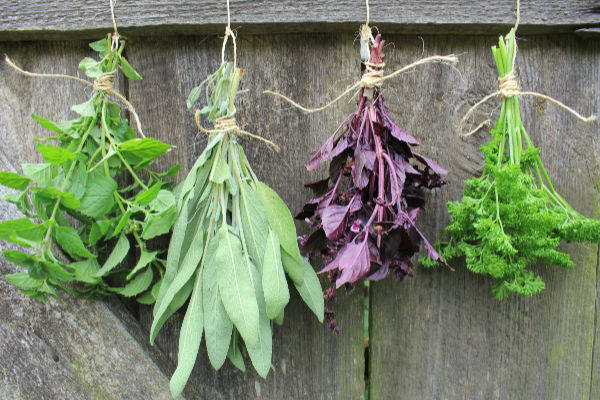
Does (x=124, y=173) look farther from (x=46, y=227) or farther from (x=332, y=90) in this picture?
(x=332, y=90)

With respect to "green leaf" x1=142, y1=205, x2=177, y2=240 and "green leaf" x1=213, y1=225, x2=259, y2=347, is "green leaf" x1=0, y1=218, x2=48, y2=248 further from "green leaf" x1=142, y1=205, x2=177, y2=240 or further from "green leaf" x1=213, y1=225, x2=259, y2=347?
"green leaf" x1=213, y1=225, x2=259, y2=347

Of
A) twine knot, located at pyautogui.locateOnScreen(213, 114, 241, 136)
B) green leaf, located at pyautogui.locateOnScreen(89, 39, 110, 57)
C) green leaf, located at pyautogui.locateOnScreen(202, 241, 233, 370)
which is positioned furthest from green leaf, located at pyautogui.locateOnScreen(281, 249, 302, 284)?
green leaf, located at pyautogui.locateOnScreen(89, 39, 110, 57)

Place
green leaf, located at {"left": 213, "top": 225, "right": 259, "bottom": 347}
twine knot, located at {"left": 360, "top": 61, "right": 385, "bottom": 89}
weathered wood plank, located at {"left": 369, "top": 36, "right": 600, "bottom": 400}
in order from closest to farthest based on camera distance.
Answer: green leaf, located at {"left": 213, "top": 225, "right": 259, "bottom": 347}
twine knot, located at {"left": 360, "top": 61, "right": 385, "bottom": 89}
weathered wood plank, located at {"left": 369, "top": 36, "right": 600, "bottom": 400}

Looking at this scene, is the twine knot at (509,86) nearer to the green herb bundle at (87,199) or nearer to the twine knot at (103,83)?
the green herb bundle at (87,199)

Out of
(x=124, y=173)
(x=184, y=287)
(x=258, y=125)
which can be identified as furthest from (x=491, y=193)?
(x=124, y=173)

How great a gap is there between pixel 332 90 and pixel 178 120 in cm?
38

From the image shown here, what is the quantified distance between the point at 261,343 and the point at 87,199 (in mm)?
450

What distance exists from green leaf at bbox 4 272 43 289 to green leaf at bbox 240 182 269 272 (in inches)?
16.7

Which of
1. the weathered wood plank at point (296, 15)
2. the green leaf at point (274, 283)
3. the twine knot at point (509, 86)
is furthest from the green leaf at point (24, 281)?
the twine knot at point (509, 86)

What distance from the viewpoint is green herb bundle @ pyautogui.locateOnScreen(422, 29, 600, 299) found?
0.87 meters

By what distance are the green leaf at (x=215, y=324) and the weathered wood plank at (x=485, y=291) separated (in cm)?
41

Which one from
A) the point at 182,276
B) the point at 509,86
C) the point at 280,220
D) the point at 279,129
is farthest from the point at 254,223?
the point at 509,86

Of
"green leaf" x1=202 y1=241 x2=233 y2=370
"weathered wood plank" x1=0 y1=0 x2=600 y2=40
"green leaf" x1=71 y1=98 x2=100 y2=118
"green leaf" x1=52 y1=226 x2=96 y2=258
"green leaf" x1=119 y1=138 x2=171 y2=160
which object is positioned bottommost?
"green leaf" x1=202 y1=241 x2=233 y2=370

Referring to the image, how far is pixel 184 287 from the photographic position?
0.93m
